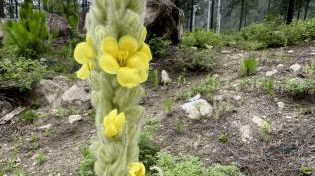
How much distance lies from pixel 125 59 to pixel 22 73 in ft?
17.7

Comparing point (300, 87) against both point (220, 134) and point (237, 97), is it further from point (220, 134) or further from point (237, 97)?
point (220, 134)

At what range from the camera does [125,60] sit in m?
1.00

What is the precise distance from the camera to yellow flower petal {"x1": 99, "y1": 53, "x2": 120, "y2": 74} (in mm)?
867

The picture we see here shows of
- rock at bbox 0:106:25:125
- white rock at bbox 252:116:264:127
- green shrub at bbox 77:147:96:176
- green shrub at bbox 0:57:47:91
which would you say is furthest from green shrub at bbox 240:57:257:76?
rock at bbox 0:106:25:125

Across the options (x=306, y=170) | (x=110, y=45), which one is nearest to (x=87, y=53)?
(x=110, y=45)

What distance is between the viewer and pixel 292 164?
3.41 metres

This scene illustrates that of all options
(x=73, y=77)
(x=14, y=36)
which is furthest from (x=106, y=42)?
(x=14, y=36)

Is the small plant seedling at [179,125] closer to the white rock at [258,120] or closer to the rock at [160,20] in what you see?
the white rock at [258,120]

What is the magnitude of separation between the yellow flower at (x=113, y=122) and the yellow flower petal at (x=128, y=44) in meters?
0.19

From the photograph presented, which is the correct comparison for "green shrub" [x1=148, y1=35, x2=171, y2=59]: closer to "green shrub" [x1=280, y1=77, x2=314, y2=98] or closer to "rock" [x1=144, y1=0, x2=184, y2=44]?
"rock" [x1=144, y1=0, x2=184, y2=44]

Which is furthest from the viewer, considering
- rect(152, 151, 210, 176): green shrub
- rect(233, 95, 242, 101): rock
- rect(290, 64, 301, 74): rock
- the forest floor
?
rect(290, 64, 301, 74): rock

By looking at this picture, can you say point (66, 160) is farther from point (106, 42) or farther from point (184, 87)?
point (106, 42)

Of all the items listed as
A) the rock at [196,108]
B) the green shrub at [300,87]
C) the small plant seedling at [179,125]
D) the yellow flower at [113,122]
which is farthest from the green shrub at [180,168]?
the green shrub at [300,87]

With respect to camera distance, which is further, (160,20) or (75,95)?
(160,20)
